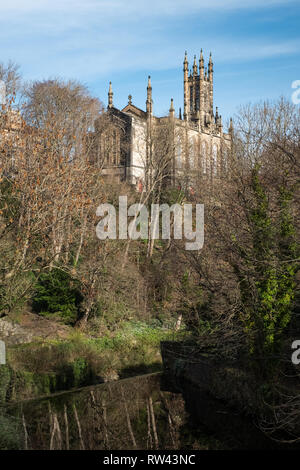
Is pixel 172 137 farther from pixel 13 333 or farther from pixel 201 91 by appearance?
pixel 201 91

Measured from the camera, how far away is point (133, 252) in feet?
95.7

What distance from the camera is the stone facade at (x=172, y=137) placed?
33344 mm

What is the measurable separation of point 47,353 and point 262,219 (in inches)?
380

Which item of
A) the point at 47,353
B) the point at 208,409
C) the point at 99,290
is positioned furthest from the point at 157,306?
the point at 208,409

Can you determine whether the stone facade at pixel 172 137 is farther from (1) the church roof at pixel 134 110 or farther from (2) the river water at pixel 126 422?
(2) the river water at pixel 126 422

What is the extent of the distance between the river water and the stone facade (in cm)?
1005

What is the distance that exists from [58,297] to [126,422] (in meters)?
8.80

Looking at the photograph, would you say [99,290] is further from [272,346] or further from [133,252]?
[272,346]

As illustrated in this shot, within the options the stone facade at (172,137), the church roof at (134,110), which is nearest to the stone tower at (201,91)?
the stone facade at (172,137)

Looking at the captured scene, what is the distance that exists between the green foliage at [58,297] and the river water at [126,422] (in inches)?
211

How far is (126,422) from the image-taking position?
14102 millimetres

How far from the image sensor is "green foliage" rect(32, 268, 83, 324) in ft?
71.3

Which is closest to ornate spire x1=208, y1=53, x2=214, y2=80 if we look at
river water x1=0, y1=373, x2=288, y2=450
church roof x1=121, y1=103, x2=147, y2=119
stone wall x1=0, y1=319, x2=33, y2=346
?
church roof x1=121, y1=103, x2=147, y2=119

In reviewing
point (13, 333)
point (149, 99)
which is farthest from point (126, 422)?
point (149, 99)
